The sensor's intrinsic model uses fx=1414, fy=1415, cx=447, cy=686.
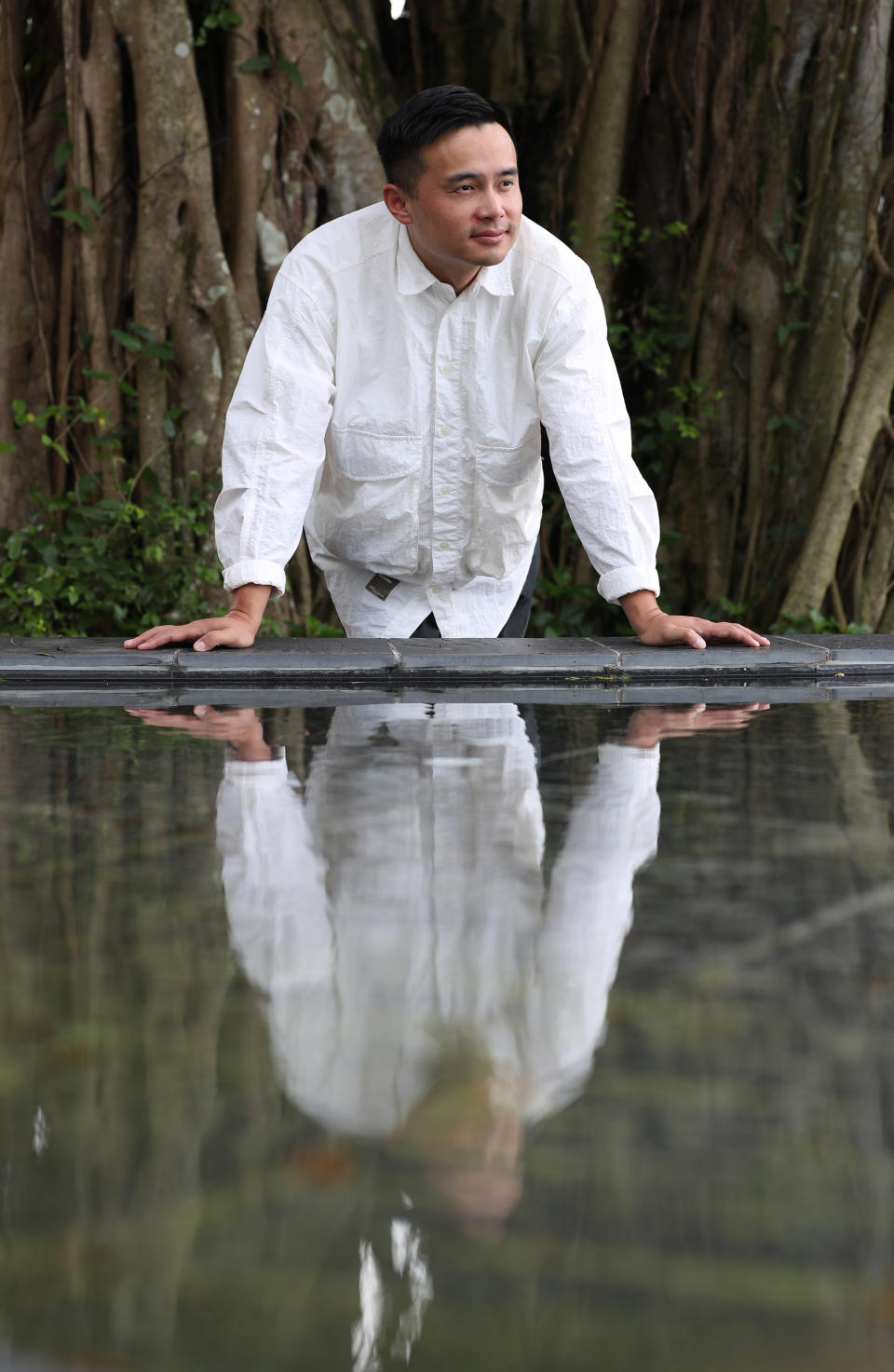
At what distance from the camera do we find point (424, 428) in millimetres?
2154

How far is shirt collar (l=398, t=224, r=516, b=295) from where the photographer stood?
2121 mm

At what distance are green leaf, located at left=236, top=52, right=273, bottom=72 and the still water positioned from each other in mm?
3117

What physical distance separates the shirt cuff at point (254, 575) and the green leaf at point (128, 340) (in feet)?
5.89

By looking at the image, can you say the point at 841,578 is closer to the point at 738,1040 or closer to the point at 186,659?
the point at 186,659

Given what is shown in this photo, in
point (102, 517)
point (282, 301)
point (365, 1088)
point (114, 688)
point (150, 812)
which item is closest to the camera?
point (365, 1088)

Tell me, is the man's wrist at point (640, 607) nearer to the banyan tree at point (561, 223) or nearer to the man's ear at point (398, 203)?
the man's ear at point (398, 203)

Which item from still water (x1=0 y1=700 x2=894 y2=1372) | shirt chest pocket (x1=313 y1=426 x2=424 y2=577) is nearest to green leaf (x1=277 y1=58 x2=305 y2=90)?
shirt chest pocket (x1=313 y1=426 x2=424 y2=577)

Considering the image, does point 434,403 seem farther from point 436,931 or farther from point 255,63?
point 255,63

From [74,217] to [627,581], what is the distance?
2.20 meters

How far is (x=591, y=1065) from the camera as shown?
475mm

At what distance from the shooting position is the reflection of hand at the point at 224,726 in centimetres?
112

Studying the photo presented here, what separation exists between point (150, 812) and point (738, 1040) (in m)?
0.50

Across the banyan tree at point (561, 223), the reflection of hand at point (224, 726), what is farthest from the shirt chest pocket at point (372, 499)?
the banyan tree at point (561, 223)

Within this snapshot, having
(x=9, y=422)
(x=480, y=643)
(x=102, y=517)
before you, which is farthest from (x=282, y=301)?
(x=9, y=422)
